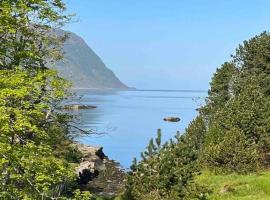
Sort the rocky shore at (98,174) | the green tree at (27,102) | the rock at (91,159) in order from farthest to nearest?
the rock at (91,159) < the rocky shore at (98,174) < the green tree at (27,102)

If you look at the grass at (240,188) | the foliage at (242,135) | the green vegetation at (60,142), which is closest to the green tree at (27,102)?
the green vegetation at (60,142)

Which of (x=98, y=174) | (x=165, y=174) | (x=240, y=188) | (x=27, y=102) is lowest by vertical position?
(x=98, y=174)

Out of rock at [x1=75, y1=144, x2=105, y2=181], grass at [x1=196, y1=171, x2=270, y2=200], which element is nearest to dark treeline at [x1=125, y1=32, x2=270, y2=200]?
grass at [x1=196, y1=171, x2=270, y2=200]

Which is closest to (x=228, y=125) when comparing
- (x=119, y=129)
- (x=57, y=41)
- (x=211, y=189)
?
(x=211, y=189)

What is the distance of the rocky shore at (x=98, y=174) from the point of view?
55.3 metres

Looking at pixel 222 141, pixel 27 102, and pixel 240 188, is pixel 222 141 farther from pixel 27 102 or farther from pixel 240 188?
pixel 27 102

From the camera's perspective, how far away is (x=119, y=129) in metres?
139

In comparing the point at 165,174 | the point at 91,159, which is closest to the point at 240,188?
the point at 165,174

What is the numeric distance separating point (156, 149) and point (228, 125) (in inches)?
792

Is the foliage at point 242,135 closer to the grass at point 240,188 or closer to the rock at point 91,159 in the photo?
the grass at point 240,188

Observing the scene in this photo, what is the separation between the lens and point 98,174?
2594 inches

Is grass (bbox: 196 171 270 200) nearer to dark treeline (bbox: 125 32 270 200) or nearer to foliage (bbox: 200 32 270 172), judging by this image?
dark treeline (bbox: 125 32 270 200)

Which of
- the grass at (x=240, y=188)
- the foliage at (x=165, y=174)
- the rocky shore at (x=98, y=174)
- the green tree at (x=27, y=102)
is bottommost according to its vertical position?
the rocky shore at (x=98, y=174)

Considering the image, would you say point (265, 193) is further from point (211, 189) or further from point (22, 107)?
point (22, 107)
